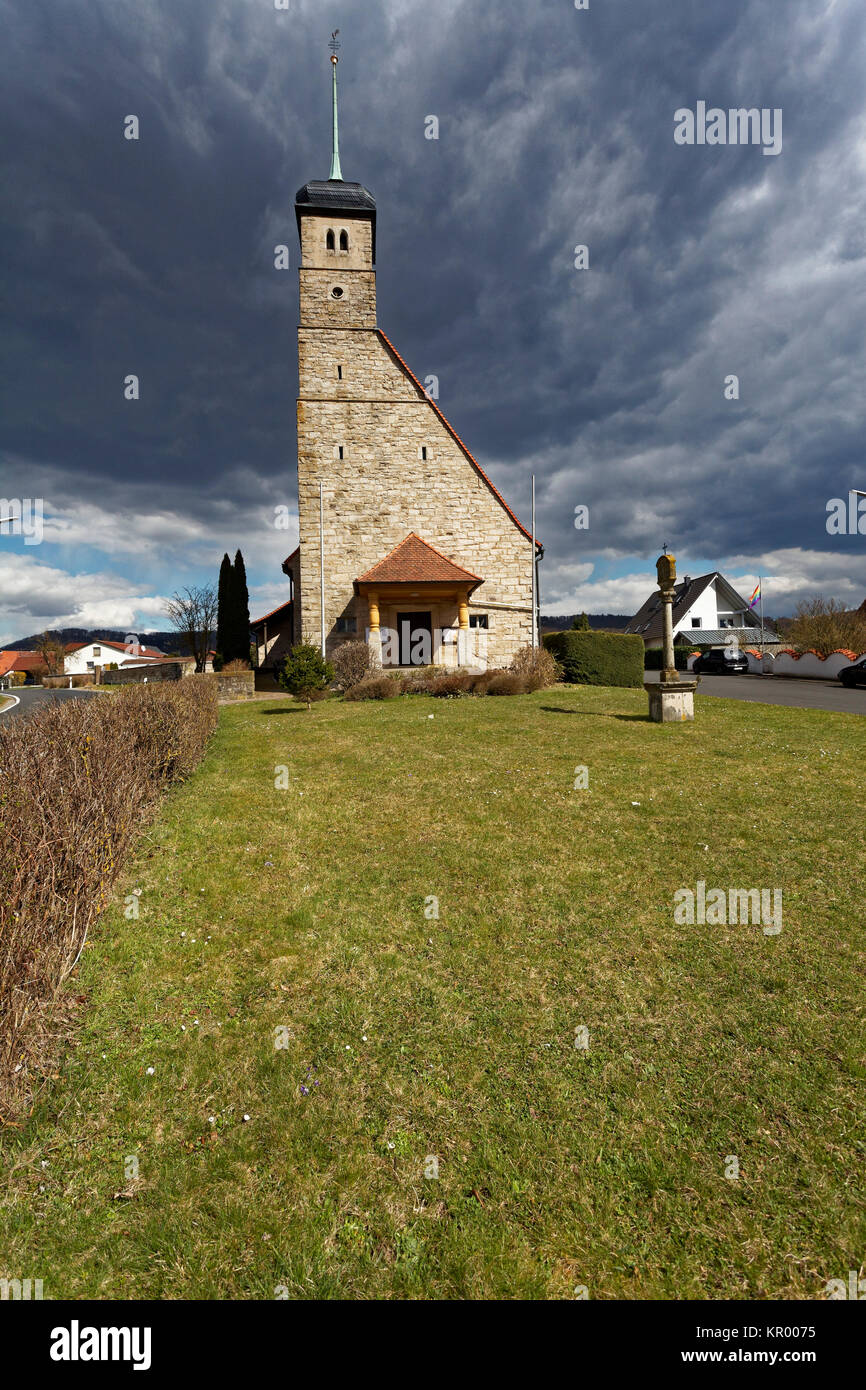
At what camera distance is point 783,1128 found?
2537 millimetres

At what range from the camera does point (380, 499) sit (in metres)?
21.8

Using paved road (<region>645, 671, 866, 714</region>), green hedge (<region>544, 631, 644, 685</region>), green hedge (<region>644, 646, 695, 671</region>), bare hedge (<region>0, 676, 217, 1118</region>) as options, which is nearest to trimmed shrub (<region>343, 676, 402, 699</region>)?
green hedge (<region>544, 631, 644, 685</region>)

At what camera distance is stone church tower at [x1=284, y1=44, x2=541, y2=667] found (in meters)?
21.4

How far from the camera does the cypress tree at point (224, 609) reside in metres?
32.7

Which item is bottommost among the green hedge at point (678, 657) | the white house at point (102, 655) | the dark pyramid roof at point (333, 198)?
the green hedge at point (678, 657)

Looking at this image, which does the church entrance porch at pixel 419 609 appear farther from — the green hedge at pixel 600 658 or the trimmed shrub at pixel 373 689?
the green hedge at pixel 600 658

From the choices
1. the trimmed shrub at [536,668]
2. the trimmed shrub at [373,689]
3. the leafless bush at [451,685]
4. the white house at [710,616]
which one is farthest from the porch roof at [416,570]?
the white house at [710,616]

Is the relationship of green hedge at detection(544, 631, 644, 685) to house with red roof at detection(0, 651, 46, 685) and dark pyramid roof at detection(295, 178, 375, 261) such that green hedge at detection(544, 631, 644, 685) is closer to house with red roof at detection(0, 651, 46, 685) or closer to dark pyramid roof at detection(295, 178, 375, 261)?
dark pyramid roof at detection(295, 178, 375, 261)

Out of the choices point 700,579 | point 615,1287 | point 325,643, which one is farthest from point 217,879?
point 700,579

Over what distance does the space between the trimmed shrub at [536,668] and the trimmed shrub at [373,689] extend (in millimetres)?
4210

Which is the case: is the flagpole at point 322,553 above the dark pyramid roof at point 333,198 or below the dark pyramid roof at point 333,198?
below

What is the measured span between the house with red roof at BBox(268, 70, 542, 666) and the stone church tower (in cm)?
4

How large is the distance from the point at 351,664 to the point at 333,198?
2101cm

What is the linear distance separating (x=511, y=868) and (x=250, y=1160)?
2.96 meters
